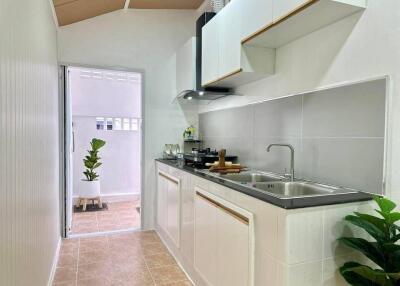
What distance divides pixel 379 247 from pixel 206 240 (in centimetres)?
109

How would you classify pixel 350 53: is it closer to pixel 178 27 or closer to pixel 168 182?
pixel 168 182

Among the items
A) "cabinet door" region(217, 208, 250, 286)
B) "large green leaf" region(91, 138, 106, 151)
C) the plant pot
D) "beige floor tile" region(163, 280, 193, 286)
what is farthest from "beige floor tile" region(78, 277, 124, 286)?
→ "large green leaf" region(91, 138, 106, 151)

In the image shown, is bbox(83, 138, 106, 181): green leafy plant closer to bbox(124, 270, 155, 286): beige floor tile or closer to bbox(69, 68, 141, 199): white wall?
bbox(69, 68, 141, 199): white wall

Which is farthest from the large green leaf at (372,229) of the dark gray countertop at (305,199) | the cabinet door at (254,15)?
the cabinet door at (254,15)

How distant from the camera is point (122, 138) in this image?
5.05 m

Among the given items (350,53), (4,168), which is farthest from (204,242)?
(350,53)

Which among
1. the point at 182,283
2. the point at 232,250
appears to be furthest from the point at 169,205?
the point at 232,250

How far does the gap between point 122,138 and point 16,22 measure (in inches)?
153

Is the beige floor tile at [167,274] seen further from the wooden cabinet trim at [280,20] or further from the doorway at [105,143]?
the wooden cabinet trim at [280,20]

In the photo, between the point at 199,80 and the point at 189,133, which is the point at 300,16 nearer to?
the point at 199,80

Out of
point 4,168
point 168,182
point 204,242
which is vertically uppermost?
point 4,168

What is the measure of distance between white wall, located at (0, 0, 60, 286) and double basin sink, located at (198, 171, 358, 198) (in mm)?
1187

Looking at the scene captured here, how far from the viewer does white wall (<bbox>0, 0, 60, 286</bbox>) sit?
1047 mm

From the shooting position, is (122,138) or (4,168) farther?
(122,138)
